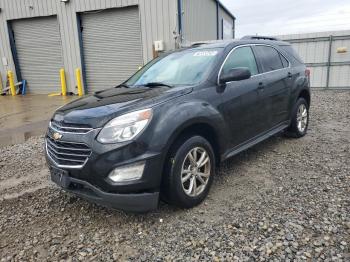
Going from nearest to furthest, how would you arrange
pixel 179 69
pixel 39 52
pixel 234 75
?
pixel 234 75 → pixel 179 69 → pixel 39 52

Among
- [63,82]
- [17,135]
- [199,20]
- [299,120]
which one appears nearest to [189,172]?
[299,120]

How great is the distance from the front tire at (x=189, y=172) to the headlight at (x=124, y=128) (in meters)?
0.44

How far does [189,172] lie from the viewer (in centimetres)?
333

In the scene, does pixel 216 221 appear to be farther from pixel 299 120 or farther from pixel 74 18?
pixel 74 18

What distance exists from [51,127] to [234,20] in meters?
26.9

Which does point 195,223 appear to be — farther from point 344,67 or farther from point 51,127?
point 344,67

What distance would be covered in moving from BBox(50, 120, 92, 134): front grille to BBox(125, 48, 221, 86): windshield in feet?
4.14

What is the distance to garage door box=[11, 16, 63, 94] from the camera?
46.0ft

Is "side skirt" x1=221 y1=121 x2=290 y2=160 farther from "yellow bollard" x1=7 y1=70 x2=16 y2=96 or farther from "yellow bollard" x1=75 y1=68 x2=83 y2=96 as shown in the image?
"yellow bollard" x1=7 y1=70 x2=16 y2=96

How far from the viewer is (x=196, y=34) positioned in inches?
569

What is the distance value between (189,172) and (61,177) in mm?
1289

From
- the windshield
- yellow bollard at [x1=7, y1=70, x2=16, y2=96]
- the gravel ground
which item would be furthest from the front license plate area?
→ yellow bollard at [x1=7, y1=70, x2=16, y2=96]

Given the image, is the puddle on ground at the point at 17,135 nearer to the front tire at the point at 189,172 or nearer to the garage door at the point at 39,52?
the front tire at the point at 189,172

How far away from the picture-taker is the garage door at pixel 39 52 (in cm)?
1403
